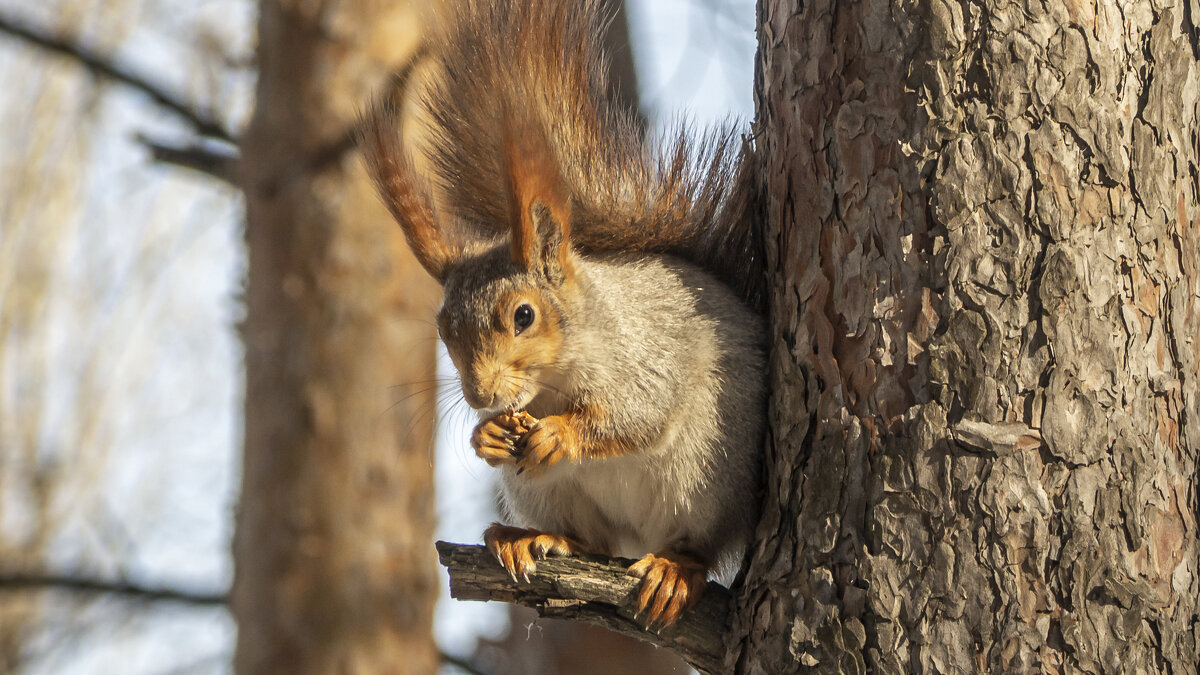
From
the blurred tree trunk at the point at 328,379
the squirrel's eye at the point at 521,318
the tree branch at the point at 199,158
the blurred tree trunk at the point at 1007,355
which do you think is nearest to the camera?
the blurred tree trunk at the point at 1007,355

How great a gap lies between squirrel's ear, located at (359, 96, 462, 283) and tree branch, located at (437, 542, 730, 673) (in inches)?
17.9

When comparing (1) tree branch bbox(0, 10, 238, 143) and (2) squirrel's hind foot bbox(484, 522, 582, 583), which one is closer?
(2) squirrel's hind foot bbox(484, 522, 582, 583)

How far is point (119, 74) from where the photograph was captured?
2.90 metres

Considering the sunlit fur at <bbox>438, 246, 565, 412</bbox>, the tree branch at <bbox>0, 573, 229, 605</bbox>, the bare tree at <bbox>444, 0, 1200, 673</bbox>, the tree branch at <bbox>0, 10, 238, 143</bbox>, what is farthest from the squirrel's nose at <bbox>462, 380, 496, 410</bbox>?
the tree branch at <bbox>0, 573, 229, 605</bbox>

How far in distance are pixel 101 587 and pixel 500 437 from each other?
7.01 feet

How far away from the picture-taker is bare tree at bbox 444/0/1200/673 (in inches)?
41.6

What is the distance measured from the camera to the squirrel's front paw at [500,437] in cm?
132

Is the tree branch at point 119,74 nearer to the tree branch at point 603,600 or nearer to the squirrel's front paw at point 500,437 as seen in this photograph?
the squirrel's front paw at point 500,437

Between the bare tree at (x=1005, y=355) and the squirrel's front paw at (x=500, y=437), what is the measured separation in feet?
1.14

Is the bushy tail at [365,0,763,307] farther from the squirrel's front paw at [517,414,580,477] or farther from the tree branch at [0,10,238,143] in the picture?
the tree branch at [0,10,238,143]

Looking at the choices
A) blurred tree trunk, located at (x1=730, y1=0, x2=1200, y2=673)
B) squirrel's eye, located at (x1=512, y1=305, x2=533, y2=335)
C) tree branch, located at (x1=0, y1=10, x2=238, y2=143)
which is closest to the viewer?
blurred tree trunk, located at (x1=730, y1=0, x2=1200, y2=673)

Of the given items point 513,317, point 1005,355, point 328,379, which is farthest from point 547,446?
point 328,379

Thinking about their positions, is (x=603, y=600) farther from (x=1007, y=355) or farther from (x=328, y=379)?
(x=328, y=379)

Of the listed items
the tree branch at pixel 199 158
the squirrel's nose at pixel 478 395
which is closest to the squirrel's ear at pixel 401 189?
the squirrel's nose at pixel 478 395
